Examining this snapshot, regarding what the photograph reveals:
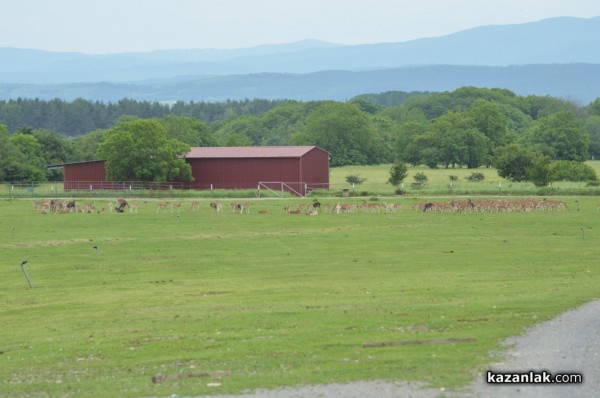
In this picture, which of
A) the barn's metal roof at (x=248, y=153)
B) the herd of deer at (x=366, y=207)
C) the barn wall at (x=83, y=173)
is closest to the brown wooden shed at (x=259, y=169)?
the barn's metal roof at (x=248, y=153)

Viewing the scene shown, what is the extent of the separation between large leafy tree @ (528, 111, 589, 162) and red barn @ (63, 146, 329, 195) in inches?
2161

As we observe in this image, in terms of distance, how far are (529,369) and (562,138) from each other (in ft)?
439

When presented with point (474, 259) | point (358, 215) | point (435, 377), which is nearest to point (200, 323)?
point (435, 377)

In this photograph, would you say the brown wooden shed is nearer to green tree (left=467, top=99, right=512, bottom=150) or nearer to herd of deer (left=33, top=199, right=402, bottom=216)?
herd of deer (left=33, top=199, right=402, bottom=216)

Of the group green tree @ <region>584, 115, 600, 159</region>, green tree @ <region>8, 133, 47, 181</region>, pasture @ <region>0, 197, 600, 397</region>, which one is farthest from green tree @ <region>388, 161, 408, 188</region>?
green tree @ <region>584, 115, 600, 159</region>

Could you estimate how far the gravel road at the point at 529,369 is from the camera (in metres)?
13.7

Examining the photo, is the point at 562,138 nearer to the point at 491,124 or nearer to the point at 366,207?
the point at 491,124

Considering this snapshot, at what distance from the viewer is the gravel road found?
13734 millimetres

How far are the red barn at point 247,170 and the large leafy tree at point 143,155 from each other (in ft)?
4.82

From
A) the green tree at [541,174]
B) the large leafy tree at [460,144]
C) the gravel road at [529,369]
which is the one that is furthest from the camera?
the large leafy tree at [460,144]

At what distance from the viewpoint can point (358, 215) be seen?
6066 centimetres

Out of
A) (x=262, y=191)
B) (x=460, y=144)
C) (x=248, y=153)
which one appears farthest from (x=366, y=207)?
(x=460, y=144)

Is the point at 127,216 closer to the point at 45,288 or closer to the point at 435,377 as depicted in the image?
the point at 45,288

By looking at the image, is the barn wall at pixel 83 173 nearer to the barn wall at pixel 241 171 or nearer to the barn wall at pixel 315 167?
the barn wall at pixel 241 171
